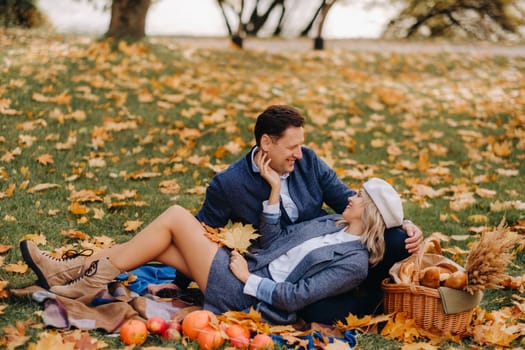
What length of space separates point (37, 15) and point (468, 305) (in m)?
12.2

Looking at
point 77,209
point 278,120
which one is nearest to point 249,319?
point 278,120

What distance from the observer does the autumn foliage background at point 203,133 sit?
15.2ft

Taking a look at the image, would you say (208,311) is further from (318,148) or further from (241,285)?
(318,148)

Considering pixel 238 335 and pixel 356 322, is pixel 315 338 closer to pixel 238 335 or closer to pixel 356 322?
pixel 356 322

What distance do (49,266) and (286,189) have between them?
1.41m

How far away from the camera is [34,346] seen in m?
2.61

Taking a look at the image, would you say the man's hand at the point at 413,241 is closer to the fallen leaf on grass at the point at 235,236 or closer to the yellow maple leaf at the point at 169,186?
the fallen leaf on grass at the point at 235,236

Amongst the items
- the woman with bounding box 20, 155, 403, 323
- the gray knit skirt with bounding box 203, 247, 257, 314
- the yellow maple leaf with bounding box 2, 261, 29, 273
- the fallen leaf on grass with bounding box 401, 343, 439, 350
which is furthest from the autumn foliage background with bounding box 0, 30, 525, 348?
the gray knit skirt with bounding box 203, 247, 257, 314

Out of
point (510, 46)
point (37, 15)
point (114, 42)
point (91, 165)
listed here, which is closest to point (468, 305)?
point (91, 165)

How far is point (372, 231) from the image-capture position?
3146mm

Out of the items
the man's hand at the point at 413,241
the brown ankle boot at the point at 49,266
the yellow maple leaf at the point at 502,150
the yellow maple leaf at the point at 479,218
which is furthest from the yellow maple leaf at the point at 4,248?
the yellow maple leaf at the point at 502,150

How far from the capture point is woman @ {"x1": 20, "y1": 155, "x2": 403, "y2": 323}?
3072 mm

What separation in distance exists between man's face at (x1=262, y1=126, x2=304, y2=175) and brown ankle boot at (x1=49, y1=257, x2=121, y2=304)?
1.09 m

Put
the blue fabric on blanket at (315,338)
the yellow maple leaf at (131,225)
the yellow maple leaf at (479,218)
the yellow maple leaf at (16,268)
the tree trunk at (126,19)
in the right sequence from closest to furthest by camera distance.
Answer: the blue fabric on blanket at (315,338)
the yellow maple leaf at (16,268)
the yellow maple leaf at (131,225)
the yellow maple leaf at (479,218)
the tree trunk at (126,19)
